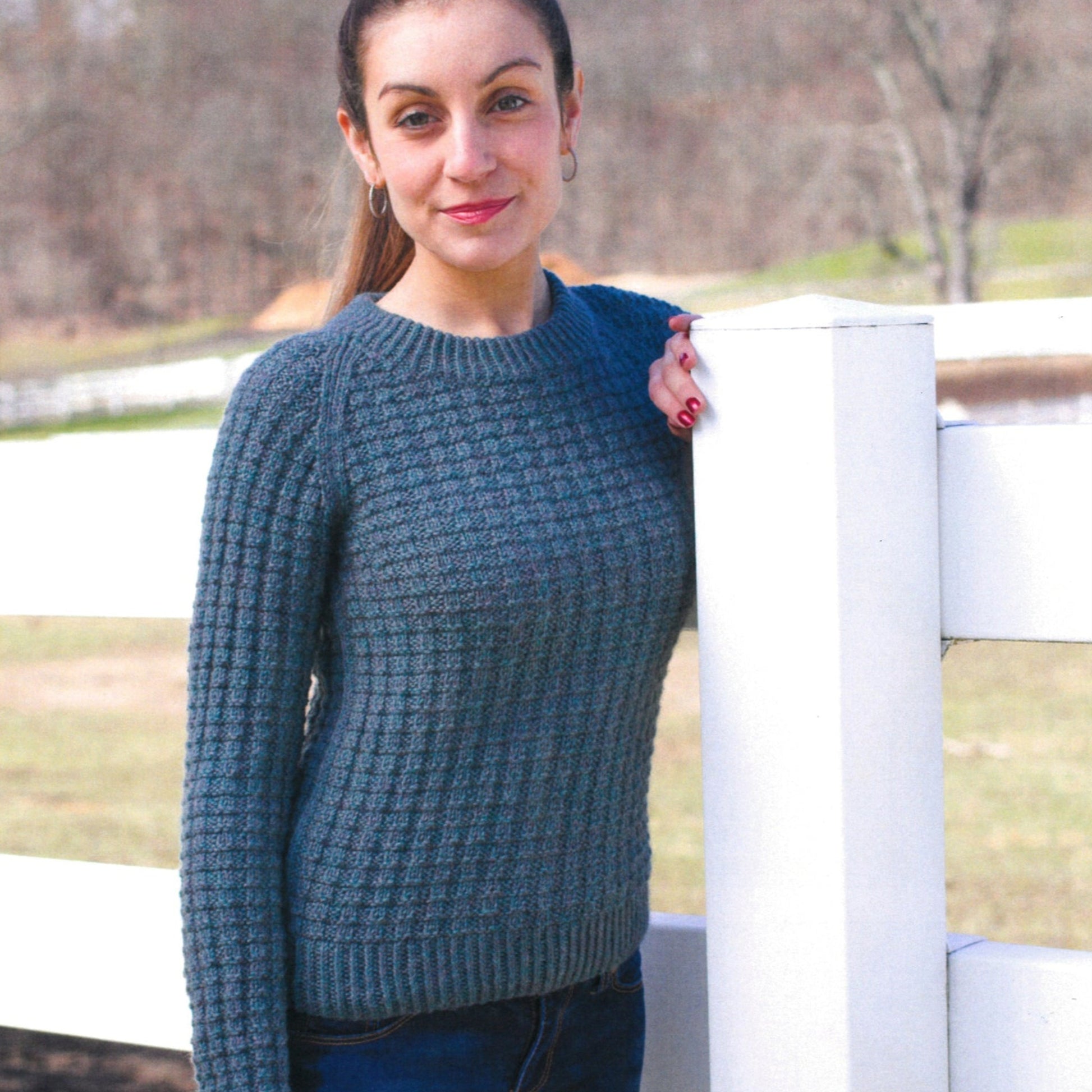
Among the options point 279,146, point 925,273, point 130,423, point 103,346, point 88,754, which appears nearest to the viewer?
point 88,754

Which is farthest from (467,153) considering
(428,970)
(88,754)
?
(88,754)

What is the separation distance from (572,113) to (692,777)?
3.07 metres

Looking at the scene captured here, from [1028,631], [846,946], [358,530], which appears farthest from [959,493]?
[358,530]

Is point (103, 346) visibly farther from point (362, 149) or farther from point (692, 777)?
point (362, 149)

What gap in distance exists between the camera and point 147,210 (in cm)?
2195

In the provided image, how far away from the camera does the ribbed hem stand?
1102mm

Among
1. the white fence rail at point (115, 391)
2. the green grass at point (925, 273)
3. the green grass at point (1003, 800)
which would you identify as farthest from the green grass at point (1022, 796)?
the green grass at point (925, 273)

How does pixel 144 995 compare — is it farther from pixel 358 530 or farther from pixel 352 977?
pixel 358 530

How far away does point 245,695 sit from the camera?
1077mm

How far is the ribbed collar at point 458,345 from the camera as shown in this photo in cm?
116

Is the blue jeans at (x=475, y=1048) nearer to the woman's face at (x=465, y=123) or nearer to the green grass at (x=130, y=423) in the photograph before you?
the woman's face at (x=465, y=123)

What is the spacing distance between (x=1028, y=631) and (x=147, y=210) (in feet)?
73.3

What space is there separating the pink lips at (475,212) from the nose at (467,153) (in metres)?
0.02

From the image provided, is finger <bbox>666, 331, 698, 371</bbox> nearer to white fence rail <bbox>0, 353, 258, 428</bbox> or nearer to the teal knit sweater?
the teal knit sweater
